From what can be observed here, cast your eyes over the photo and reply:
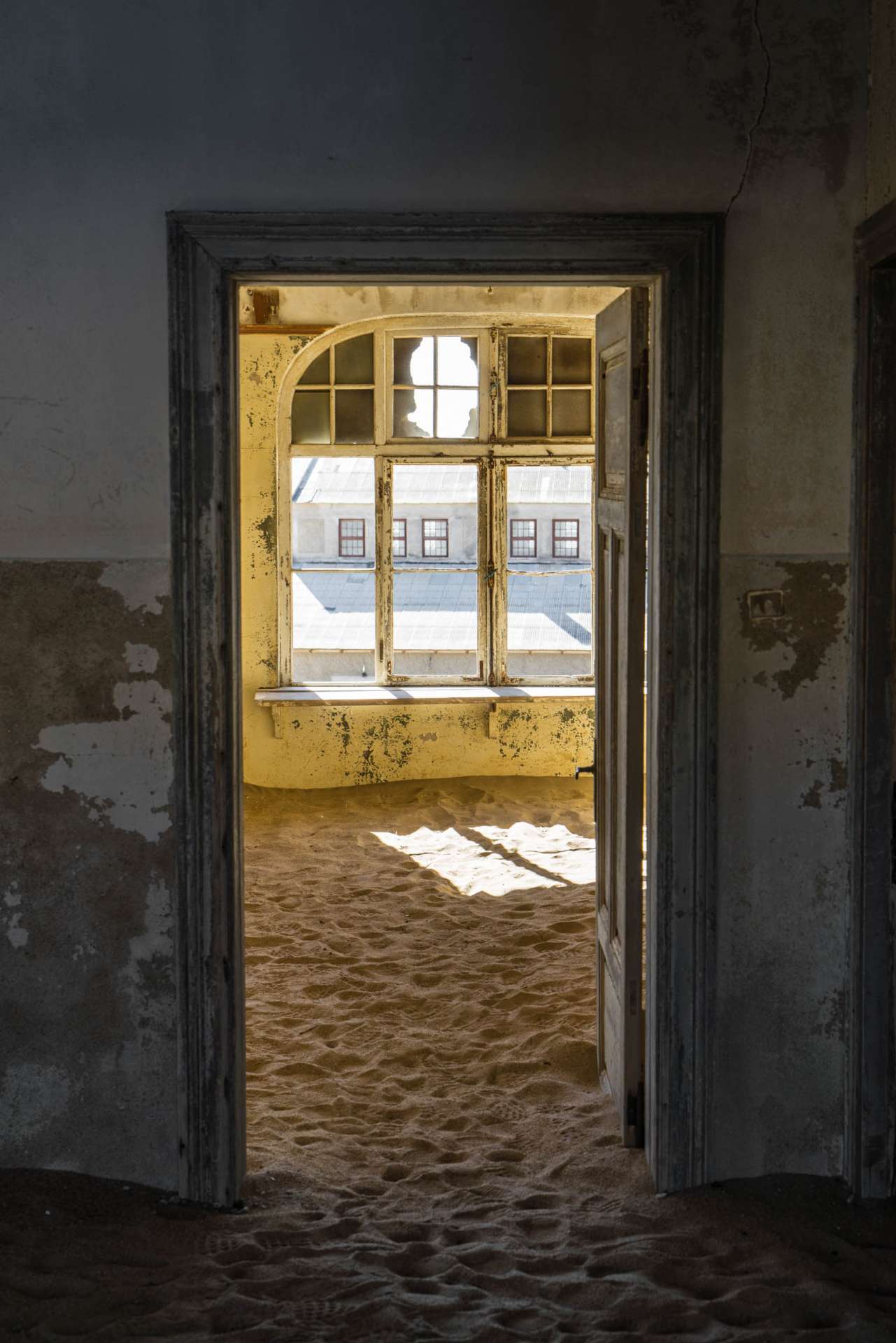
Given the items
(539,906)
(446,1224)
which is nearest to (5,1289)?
(446,1224)

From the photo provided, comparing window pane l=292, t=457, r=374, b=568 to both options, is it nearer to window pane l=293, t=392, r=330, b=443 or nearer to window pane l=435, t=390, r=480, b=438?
window pane l=293, t=392, r=330, b=443

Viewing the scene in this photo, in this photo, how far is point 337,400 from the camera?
27.5ft

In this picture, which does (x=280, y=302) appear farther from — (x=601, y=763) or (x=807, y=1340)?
(x=807, y=1340)

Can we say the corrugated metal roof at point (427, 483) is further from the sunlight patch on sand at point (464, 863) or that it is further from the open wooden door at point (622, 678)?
the open wooden door at point (622, 678)

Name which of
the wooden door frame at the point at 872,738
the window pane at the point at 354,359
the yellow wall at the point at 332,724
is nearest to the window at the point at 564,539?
the yellow wall at the point at 332,724

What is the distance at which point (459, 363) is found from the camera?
27.9ft

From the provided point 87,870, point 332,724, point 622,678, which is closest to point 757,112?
point 622,678

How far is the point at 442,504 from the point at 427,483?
19 cm

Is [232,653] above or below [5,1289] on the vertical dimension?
above

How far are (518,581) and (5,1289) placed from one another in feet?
20.6

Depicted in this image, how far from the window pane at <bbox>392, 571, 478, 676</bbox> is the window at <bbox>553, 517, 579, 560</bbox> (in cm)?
60

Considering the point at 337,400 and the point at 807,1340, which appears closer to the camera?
the point at 807,1340

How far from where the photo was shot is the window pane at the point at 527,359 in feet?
27.8

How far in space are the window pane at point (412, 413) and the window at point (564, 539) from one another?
1.08 meters
